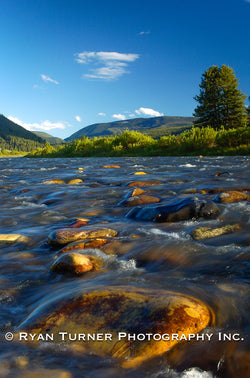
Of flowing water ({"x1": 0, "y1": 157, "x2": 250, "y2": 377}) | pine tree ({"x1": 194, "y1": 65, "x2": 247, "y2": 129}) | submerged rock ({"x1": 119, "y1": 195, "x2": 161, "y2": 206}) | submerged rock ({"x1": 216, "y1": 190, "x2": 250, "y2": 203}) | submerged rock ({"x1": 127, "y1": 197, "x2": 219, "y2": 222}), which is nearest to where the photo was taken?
flowing water ({"x1": 0, "y1": 157, "x2": 250, "y2": 377})

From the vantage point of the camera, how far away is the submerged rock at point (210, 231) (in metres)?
2.92

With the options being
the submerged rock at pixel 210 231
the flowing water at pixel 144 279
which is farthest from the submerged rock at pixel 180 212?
the submerged rock at pixel 210 231

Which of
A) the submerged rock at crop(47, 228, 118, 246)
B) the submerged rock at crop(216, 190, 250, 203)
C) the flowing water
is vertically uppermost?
the submerged rock at crop(216, 190, 250, 203)

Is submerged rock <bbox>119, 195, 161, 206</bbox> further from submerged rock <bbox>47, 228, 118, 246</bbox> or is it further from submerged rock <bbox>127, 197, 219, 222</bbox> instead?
submerged rock <bbox>47, 228, 118, 246</bbox>

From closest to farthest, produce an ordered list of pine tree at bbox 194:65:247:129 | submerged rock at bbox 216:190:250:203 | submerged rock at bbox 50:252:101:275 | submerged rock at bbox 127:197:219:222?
submerged rock at bbox 50:252:101:275 → submerged rock at bbox 127:197:219:222 → submerged rock at bbox 216:190:250:203 → pine tree at bbox 194:65:247:129

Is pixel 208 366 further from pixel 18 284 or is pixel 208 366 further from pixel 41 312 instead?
pixel 18 284

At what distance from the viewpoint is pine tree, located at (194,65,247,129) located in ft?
131

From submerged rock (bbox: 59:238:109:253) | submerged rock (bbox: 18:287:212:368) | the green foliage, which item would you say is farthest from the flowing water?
the green foliage

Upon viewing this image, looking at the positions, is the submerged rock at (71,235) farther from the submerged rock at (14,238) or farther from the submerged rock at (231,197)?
the submerged rock at (231,197)

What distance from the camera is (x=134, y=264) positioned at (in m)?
2.39

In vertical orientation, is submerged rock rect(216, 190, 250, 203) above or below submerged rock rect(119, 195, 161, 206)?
above

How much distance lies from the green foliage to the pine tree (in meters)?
16.2

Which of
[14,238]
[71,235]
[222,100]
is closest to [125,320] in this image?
[71,235]

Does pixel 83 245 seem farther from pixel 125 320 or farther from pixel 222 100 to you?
pixel 222 100
